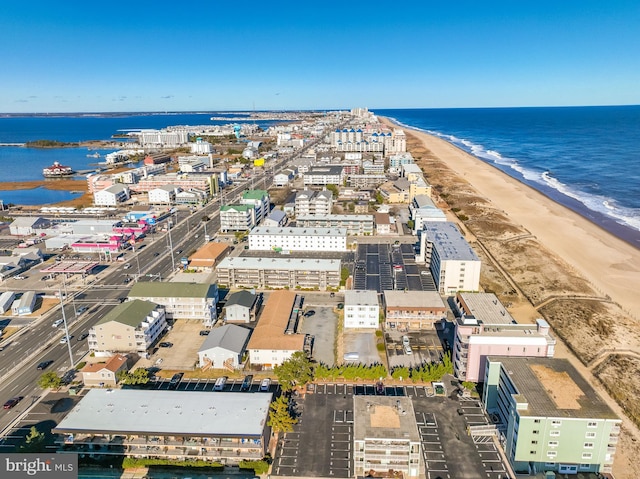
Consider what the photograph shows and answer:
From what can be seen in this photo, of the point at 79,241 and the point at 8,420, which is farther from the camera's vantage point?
the point at 79,241

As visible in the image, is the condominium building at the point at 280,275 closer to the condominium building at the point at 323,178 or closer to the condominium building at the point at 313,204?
the condominium building at the point at 313,204

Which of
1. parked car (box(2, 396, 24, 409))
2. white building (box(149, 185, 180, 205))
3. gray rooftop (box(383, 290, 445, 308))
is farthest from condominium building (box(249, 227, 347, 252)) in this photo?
white building (box(149, 185, 180, 205))

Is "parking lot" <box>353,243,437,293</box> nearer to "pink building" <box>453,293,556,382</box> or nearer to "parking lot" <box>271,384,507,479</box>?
"pink building" <box>453,293,556,382</box>

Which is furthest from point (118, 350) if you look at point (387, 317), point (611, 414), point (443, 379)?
point (611, 414)

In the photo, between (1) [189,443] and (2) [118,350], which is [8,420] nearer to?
(2) [118,350]

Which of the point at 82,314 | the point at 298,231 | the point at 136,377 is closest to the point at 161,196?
the point at 298,231
